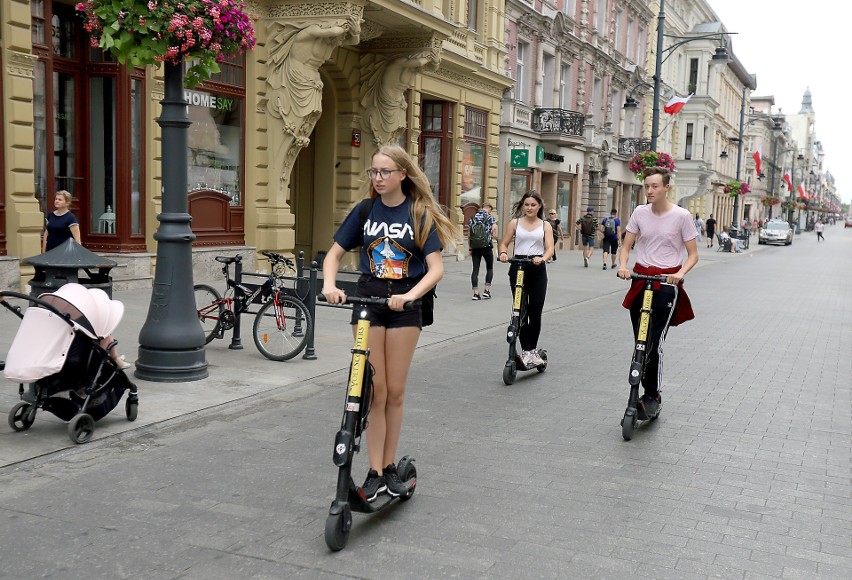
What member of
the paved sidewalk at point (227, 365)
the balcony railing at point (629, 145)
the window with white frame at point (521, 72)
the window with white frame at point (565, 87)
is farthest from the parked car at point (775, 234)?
the paved sidewalk at point (227, 365)

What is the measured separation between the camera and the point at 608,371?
9031 mm

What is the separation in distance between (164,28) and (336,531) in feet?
15.2

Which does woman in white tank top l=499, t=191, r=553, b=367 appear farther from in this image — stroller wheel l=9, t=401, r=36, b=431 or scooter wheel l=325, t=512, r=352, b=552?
scooter wheel l=325, t=512, r=352, b=552

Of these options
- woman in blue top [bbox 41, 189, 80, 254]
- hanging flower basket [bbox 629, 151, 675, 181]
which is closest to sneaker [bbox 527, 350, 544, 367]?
woman in blue top [bbox 41, 189, 80, 254]

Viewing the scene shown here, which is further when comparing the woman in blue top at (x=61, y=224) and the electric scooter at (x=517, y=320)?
the woman in blue top at (x=61, y=224)

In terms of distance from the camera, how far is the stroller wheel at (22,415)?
5.75 m

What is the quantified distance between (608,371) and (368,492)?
5.11 metres

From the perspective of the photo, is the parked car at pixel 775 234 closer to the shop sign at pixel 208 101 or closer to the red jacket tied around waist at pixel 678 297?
the shop sign at pixel 208 101

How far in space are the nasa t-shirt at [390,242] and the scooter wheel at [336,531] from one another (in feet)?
3.90

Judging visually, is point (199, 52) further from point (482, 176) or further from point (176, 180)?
point (482, 176)

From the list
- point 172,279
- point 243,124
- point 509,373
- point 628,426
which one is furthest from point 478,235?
point 628,426

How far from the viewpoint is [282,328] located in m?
8.86

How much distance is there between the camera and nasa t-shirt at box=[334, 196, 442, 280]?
4.38 metres

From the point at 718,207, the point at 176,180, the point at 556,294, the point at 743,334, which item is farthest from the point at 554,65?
the point at 718,207
